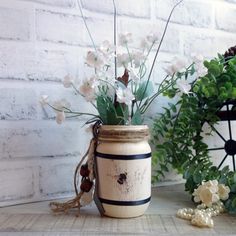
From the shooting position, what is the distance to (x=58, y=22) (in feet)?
2.64

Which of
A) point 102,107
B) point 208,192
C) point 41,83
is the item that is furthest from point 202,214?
point 41,83

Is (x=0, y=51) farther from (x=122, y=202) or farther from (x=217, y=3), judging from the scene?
(x=217, y=3)

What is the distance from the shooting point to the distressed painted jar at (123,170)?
640mm

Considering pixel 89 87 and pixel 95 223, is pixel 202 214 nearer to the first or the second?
pixel 95 223

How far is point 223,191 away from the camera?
2.25 ft

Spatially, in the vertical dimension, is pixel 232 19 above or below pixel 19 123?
above

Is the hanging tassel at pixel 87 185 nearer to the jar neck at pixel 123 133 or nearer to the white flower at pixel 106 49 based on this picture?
the jar neck at pixel 123 133

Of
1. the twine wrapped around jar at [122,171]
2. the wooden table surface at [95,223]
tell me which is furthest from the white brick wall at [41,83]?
the twine wrapped around jar at [122,171]

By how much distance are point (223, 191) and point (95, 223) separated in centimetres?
26

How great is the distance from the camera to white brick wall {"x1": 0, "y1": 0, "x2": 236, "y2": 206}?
750 millimetres

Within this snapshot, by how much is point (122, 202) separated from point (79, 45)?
40 cm

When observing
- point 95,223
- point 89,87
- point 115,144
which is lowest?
point 95,223

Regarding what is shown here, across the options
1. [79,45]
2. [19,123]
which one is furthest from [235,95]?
[19,123]

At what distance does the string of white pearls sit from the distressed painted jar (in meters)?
0.08
